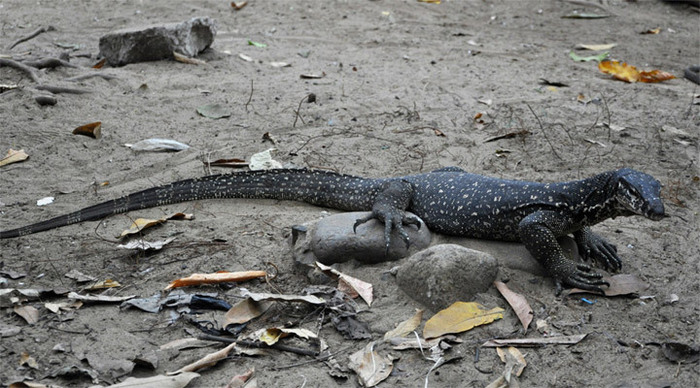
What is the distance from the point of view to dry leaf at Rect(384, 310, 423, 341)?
374 centimetres

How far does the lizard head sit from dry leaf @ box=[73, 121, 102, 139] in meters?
4.73

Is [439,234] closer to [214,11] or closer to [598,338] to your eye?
[598,338]

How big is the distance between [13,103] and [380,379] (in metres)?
5.27

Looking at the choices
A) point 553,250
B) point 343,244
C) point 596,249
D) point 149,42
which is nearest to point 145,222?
point 343,244

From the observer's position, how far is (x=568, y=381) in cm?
339

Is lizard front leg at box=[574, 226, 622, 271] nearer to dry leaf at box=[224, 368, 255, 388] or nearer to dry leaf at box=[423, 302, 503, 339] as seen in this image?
dry leaf at box=[423, 302, 503, 339]

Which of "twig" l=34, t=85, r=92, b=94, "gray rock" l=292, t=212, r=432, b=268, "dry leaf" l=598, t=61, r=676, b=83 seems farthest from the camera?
"dry leaf" l=598, t=61, r=676, b=83

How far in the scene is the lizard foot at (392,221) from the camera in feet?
14.7

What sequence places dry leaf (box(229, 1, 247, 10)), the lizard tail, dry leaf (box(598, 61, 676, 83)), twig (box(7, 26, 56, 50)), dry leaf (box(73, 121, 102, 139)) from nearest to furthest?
1. the lizard tail
2. dry leaf (box(73, 121, 102, 139))
3. dry leaf (box(598, 61, 676, 83))
4. twig (box(7, 26, 56, 50))
5. dry leaf (box(229, 1, 247, 10))

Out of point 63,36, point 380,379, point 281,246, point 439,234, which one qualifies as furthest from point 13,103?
point 380,379

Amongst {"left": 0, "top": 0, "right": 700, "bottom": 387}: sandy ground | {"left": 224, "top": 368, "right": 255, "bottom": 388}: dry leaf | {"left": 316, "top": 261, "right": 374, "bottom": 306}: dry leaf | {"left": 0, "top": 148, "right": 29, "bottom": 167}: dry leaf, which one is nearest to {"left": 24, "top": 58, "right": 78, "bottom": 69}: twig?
{"left": 0, "top": 0, "right": 700, "bottom": 387}: sandy ground

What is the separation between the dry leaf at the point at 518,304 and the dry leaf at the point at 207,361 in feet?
5.47

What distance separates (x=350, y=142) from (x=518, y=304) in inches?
123

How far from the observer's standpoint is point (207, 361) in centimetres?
343
